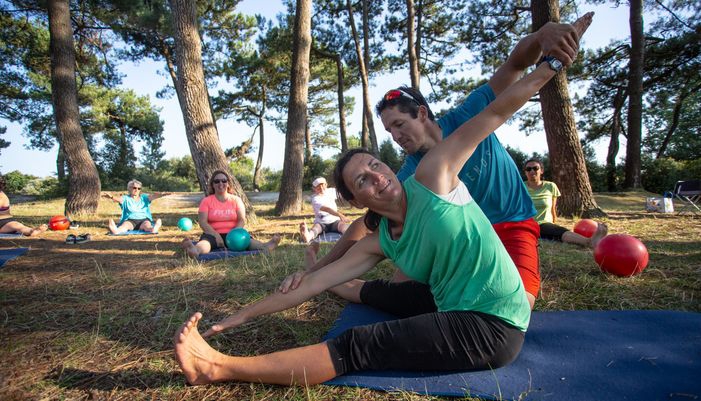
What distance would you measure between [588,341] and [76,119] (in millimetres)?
12759

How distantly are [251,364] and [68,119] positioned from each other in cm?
1159

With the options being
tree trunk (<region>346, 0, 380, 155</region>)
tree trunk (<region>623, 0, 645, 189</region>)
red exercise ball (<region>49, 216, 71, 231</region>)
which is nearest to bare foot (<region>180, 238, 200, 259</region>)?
red exercise ball (<region>49, 216, 71, 231</region>)

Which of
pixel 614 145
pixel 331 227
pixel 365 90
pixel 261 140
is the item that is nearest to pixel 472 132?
pixel 331 227

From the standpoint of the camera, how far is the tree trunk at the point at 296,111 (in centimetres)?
986

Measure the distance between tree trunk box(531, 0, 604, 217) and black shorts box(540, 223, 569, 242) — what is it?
2640 millimetres

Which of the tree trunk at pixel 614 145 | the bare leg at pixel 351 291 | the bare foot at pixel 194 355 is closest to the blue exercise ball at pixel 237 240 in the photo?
the bare leg at pixel 351 291

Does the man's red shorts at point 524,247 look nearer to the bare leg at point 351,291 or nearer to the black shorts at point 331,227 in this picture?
the bare leg at point 351,291

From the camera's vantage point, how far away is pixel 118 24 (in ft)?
51.8

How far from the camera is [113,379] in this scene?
6.42 ft

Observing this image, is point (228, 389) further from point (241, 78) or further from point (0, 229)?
point (241, 78)

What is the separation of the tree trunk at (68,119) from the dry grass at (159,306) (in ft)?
18.4

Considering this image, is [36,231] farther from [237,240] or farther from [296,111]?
[296,111]

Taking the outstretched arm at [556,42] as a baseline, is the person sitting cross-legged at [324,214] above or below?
below

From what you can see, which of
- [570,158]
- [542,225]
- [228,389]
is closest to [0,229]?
[228,389]
